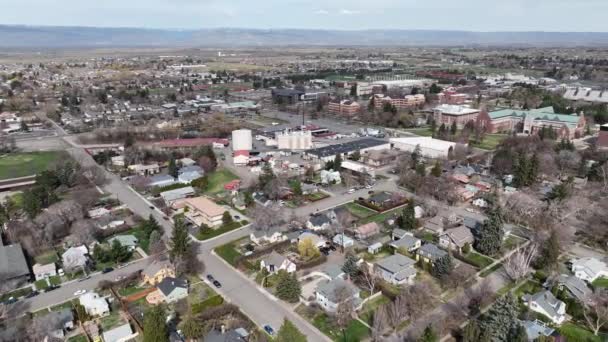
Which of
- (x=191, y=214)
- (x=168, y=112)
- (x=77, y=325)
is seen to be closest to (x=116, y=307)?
(x=77, y=325)

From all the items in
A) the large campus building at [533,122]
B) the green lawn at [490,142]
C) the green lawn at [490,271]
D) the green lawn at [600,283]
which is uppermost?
the large campus building at [533,122]

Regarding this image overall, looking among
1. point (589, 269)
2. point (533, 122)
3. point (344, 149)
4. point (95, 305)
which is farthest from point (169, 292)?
point (533, 122)

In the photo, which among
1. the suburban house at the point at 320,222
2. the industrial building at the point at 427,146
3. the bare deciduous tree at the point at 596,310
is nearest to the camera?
the bare deciduous tree at the point at 596,310

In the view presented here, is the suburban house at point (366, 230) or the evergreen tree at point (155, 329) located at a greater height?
the evergreen tree at point (155, 329)

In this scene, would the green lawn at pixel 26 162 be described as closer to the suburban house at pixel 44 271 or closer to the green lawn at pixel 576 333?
the suburban house at pixel 44 271

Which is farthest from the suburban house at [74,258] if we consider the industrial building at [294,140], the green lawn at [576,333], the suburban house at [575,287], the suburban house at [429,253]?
the industrial building at [294,140]

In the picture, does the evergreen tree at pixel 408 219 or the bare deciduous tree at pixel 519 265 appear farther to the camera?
the evergreen tree at pixel 408 219

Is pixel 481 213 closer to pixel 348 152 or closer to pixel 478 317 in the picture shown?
pixel 478 317
